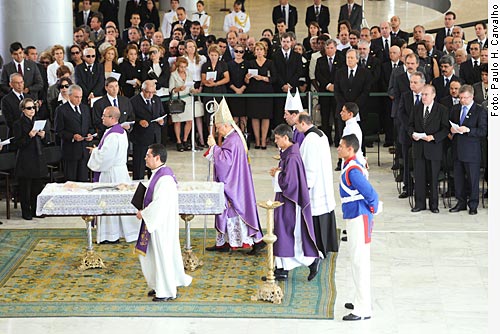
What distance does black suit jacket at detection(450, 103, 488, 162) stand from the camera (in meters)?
14.4

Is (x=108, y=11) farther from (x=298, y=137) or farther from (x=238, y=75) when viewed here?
(x=298, y=137)

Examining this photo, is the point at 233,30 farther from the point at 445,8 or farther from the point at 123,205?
the point at 445,8

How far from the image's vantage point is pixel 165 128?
1894 cm

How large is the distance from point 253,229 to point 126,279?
165 centimetres

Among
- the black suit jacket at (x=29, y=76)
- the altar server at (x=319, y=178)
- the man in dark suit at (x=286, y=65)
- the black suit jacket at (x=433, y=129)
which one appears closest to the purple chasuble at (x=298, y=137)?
the altar server at (x=319, y=178)

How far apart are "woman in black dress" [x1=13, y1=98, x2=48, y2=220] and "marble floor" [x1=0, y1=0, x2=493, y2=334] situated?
14.4 inches

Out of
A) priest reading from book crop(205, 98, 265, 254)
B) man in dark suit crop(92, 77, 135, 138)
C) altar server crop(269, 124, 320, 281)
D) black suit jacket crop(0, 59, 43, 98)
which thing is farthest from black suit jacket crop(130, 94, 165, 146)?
altar server crop(269, 124, 320, 281)

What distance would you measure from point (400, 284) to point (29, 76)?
7794mm

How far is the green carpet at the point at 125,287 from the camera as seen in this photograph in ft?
35.8

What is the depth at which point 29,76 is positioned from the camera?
16984mm

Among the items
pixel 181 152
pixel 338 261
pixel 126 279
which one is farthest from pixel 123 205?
pixel 181 152

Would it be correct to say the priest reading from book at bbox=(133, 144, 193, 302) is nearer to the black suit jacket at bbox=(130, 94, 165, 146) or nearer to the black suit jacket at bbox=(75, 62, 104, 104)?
the black suit jacket at bbox=(130, 94, 165, 146)

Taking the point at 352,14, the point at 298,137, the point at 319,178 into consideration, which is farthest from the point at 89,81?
the point at 352,14

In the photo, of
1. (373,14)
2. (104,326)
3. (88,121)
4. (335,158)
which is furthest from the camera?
(373,14)
